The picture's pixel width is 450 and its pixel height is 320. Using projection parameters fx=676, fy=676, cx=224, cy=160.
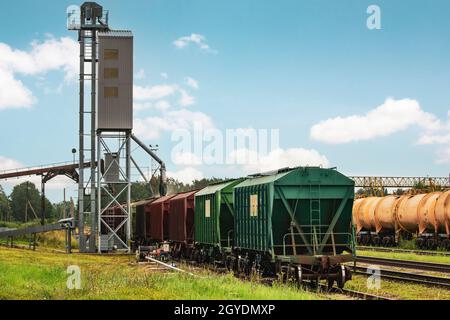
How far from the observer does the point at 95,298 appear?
52.5 ft

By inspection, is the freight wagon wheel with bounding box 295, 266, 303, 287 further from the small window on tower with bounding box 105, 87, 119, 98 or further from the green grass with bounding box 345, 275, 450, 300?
the small window on tower with bounding box 105, 87, 119, 98

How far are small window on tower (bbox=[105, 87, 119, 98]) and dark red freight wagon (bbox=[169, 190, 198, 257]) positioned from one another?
507 inches

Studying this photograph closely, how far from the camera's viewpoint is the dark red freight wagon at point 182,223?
1336 inches

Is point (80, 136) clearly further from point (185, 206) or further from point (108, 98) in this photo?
point (185, 206)

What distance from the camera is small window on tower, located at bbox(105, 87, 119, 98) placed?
48000 millimetres

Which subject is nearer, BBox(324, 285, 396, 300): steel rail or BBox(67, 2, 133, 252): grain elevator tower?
BBox(324, 285, 396, 300): steel rail

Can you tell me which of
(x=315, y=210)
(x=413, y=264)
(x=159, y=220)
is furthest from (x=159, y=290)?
(x=159, y=220)

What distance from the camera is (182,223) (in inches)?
1380

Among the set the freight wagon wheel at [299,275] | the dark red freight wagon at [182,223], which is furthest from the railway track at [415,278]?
the dark red freight wagon at [182,223]

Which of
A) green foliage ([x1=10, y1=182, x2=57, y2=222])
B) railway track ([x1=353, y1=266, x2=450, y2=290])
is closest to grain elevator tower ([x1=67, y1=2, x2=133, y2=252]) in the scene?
railway track ([x1=353, y1=266, x2=450, y2=290])

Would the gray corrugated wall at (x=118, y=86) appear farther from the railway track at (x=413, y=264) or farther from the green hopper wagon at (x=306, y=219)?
the green hopper wagon at (x=306, y=219)

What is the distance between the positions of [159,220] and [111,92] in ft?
38.1

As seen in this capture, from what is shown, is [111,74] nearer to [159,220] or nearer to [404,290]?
[159,220]

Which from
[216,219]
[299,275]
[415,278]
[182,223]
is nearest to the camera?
[299,275]
